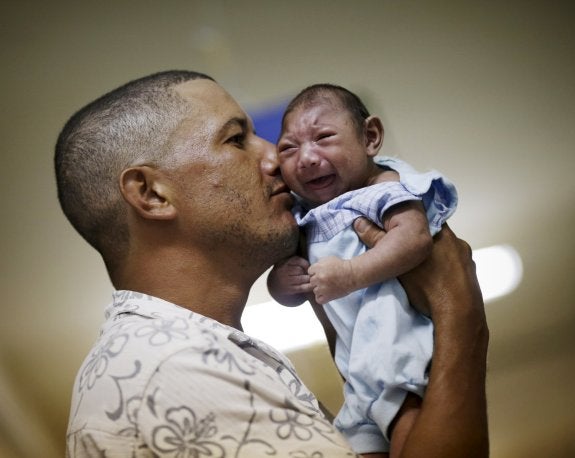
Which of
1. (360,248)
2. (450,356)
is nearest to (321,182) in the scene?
(360,248)

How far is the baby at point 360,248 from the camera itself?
0.96 meters

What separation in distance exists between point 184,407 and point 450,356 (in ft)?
1.50

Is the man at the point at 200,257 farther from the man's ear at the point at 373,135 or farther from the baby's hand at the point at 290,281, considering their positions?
the man's ear at the point at 373,135

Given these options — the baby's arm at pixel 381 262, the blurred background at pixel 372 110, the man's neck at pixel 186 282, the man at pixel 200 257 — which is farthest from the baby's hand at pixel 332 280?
the blurred background at pixel 372 110

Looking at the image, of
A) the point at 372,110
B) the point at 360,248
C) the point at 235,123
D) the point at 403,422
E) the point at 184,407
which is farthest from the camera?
the point at 372,110

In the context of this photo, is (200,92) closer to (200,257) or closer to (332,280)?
(200,257)

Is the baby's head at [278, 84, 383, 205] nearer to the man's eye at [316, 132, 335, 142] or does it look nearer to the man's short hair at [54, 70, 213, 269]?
the man's eye at [316, 132, 335, 142]

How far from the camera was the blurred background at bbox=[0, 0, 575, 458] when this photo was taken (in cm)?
196

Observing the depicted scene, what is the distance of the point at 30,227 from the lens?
2012mm

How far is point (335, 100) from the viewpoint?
1172 millimetres

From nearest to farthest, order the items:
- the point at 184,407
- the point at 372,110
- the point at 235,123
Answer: the point at 184,407
the point at 235,123
the point at 372,110

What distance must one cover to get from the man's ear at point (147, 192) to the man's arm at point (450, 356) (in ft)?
1.18

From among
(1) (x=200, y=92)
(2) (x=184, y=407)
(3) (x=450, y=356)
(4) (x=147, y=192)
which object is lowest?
(2) (x=184, y=407)

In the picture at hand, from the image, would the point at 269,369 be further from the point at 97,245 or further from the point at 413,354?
the point at 97,245
